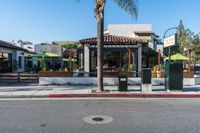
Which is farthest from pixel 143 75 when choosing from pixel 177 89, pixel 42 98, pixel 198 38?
pixel 198 38

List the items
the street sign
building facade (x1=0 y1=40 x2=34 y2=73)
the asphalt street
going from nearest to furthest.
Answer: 1. the asphalt street
2. the street sign
3. building facade (x1=0 y1=40 x2=34 y2=73)

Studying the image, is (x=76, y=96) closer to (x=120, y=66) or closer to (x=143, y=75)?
(x=143, y=75)

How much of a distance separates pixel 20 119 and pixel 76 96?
6540mm

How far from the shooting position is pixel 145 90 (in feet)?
56.0

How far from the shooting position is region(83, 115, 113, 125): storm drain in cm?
884

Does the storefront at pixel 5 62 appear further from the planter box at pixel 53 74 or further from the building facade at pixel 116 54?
the planter box at pixel 53 74

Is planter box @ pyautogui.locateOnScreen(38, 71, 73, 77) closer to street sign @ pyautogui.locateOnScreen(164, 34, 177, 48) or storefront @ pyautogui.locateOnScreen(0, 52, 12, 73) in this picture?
street sign @ pyautogui.locateOnScreen(164, 34, 177, 48)

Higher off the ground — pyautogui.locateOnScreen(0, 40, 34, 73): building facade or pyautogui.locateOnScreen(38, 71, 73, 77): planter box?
pyautogui.locateOnScreen(0, 40, 34, 73): building facade

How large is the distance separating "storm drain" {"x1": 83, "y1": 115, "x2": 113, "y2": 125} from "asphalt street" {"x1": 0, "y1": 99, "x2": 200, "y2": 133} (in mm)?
122

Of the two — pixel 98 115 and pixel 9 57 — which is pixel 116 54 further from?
pixel 98 115

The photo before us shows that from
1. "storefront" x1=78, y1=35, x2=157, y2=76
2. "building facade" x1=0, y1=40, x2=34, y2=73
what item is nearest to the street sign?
"storefront" x1=78, y1=35, x2=157, y2=76

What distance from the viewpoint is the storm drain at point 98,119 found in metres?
8.84

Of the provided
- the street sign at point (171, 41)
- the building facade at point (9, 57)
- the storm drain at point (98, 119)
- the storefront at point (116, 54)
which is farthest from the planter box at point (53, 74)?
the storm drain at point (98, 119)

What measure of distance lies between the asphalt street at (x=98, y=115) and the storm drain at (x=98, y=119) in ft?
0.40
